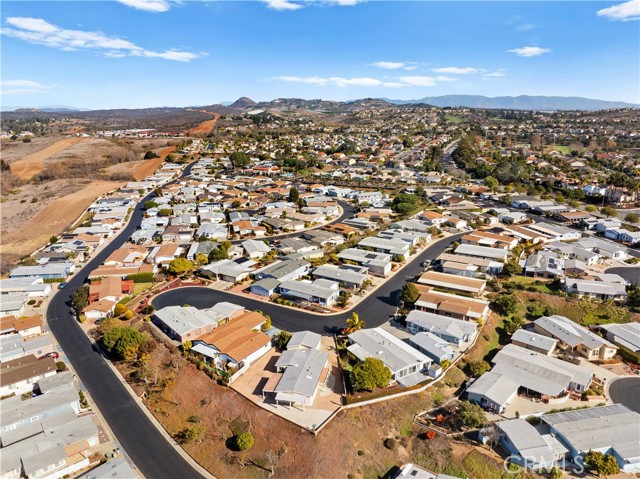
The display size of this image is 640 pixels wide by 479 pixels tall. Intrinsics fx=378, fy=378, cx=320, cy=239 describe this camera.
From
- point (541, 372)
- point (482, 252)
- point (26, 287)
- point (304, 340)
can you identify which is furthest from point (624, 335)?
point (26, 287)

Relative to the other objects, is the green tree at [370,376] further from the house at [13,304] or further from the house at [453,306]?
the house at [13,304]

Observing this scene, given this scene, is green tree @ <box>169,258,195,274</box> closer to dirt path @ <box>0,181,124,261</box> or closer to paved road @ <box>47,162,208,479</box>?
paved road @ <box>47,162,208,479</box>

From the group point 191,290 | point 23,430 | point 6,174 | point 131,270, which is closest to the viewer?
point 23,430

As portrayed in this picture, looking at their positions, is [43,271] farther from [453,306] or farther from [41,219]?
[453,306]

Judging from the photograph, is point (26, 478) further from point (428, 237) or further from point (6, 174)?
point (6, 174)

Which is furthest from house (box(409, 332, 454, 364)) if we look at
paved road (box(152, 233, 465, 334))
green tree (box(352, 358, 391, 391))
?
green tree (box(352, 358, 391, 391))

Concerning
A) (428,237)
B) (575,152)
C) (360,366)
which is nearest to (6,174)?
(428,237)
